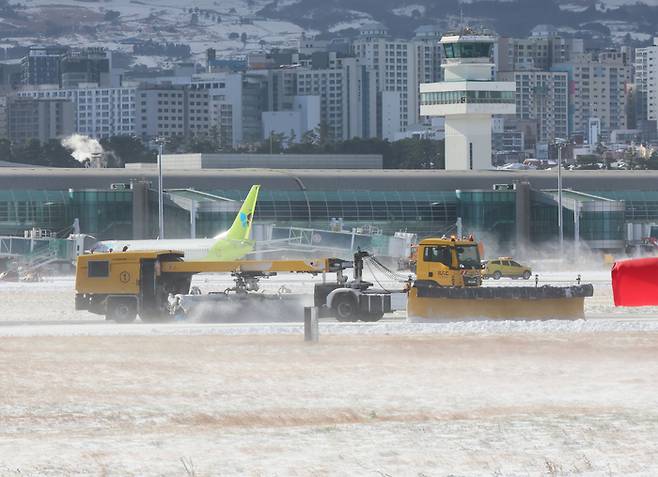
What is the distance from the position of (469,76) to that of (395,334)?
439 ft

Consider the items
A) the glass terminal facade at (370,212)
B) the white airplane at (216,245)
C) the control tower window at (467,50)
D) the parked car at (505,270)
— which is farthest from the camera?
the control tower window at (467,50)

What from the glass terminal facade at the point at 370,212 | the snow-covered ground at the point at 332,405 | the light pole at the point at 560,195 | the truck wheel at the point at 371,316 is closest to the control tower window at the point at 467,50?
the glass terminal facade at the point at 370,212

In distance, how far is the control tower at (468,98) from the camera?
185000mm

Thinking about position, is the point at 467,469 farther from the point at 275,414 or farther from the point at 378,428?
the point at 275,414

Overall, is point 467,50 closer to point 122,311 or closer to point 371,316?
point 122,311

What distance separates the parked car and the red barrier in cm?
3455

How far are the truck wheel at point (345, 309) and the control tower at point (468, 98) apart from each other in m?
121

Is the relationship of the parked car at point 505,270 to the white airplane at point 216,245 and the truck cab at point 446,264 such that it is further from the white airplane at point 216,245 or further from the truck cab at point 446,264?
the truck cab at point 446,264

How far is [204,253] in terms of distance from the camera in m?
105

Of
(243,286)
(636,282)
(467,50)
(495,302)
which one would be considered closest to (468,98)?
(467,50)

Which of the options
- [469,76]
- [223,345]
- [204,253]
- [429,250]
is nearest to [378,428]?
[223,345]

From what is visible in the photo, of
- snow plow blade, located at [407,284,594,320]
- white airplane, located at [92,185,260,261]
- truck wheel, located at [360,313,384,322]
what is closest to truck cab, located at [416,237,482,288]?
truck wheel, located at [360,313,384,322]

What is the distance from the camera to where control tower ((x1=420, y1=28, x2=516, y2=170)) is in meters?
185

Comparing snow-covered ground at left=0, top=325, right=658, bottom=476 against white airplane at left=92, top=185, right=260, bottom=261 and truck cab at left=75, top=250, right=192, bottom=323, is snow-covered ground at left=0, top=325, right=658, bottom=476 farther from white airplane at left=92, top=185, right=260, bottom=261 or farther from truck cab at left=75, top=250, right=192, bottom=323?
white airplane at left=92, top=185, right=260, bottom=261
